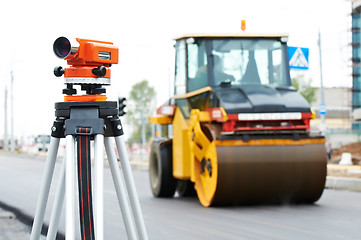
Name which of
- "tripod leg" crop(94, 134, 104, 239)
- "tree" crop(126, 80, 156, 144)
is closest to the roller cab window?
"tripod leg" crop(94, 134, 104, 239)

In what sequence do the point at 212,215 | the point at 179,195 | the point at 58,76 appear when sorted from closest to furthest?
the point at 58,76
the point at 212,215
the point at 179,195

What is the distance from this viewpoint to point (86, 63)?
384 cm

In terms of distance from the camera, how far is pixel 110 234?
7934 mm

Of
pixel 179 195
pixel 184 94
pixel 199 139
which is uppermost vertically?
pixel 184 94

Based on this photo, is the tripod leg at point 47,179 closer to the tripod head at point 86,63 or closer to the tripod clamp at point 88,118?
the tripod clamp at point 88,118

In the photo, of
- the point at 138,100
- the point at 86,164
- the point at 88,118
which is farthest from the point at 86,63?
the point at 138,100

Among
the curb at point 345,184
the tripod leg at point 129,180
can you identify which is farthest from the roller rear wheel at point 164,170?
the tripod leg at point 129,180

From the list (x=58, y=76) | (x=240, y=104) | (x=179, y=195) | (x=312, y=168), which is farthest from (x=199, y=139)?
(x=58, y=76)

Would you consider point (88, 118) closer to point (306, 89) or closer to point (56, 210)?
point (56, 210)

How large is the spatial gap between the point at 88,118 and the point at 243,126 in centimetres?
704

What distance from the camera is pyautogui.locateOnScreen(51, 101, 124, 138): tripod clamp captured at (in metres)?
3.67

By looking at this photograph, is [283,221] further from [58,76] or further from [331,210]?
[58,76]

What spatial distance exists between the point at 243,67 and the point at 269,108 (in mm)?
1270

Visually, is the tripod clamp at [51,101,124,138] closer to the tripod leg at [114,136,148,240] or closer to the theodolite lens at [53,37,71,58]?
the tripod leg at [114,136,148,240]
